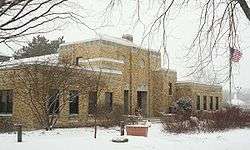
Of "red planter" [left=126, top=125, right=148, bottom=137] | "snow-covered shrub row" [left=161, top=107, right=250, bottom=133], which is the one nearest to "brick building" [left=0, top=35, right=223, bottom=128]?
"snow-covered shrub row" [left=161, top=107, right=250, bottom=133]

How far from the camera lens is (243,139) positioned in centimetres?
2223

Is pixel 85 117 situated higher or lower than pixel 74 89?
lower

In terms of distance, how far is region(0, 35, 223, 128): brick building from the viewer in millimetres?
31594

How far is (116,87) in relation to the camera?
127ft

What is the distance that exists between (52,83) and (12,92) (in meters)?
4.15

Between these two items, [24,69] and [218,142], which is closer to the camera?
[218,142]

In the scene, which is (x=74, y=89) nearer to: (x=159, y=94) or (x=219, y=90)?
(x=159, y=94)

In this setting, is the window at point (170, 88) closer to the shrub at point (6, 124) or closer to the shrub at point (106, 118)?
the shrub at point (106, 118)

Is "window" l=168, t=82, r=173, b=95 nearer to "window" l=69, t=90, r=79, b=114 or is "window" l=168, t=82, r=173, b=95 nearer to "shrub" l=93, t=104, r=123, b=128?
"shrub" l=93, t=104, r=123, b=128

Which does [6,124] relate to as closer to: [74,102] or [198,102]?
[74,102]

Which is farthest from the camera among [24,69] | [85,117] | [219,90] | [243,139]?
[219,90]

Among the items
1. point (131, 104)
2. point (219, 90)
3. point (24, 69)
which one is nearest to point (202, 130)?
point (24, 69)

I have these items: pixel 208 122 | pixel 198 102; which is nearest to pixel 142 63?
pixel 198 102

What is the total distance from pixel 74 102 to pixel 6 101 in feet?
16.5
